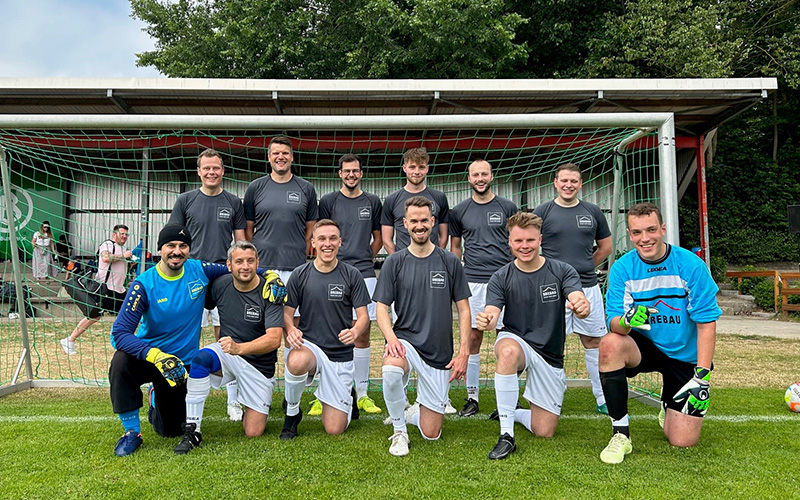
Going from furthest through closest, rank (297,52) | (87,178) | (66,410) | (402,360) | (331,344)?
1. (297,52)
2. (87,178)
3. (66,410)
4. (331,344)
5. (402,360)

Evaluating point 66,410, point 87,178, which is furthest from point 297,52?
point 66,410

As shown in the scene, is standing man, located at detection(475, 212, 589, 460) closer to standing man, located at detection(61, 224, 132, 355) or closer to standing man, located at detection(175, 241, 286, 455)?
standing man, located at detection(175, 241, 286, 455)

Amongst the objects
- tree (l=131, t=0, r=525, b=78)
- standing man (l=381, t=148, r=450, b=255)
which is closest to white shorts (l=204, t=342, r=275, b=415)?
standing man (l=381, t=148, r=450, b=255)

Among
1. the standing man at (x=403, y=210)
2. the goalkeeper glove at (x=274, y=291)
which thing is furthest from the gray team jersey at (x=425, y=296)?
the standing man at (x=403, y=210)

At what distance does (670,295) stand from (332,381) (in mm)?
2076

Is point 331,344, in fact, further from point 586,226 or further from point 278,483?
point 586,226

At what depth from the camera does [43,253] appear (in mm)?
9297

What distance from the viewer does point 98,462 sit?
2.77 metres

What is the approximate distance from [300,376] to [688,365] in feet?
7.49

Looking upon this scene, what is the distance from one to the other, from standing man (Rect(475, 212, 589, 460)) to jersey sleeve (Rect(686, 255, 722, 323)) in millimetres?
623

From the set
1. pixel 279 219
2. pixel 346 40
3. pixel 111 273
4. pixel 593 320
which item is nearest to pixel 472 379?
pixel 593 320

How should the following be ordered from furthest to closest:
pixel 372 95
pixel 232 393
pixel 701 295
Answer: pixel 372 95, pixel 232 393, pixel 701 295

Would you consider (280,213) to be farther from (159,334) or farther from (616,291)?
(616,291)

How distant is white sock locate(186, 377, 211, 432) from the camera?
3.00m
